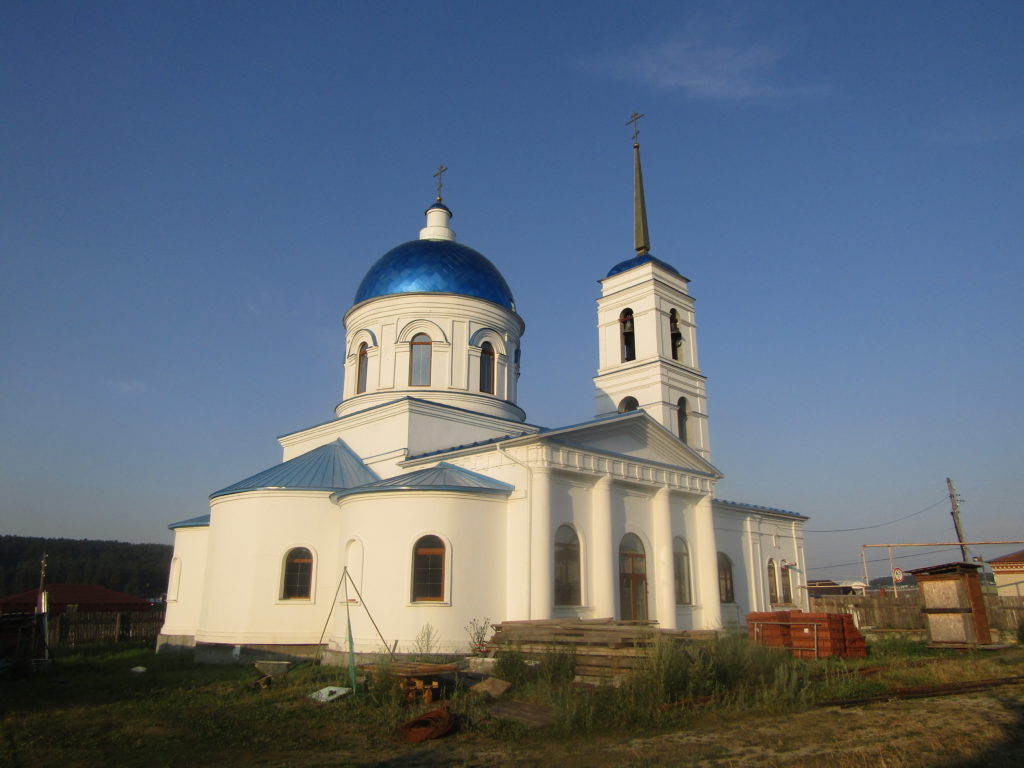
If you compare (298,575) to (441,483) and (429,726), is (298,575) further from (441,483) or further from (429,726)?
(429,726)

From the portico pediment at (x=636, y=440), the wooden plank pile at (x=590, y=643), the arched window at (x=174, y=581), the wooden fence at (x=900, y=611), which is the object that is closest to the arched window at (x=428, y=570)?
the wooden plank pile at (x=590, y=643)

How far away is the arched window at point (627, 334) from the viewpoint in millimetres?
25281

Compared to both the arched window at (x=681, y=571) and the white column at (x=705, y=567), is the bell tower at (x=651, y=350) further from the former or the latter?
the arched window at (x=681, y=571)

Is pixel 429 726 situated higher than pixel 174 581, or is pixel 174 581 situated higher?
pixel 174 581

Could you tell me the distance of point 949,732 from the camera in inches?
318

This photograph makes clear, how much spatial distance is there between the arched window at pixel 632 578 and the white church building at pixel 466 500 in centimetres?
5

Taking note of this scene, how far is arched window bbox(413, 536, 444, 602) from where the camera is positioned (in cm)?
1595

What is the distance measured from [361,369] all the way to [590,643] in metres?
13.4

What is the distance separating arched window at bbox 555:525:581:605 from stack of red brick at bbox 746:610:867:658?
4.13 meters

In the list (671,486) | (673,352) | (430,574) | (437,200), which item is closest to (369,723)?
(430,574)

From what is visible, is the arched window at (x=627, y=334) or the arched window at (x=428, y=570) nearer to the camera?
the arched window at (x=428, y=570)

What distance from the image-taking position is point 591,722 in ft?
29.9

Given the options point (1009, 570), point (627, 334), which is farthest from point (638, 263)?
point (1009, 570)

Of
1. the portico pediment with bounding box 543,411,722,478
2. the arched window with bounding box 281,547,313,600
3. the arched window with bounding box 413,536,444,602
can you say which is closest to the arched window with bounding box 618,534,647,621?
the portico pediment with bounding box 543,411,722,478
